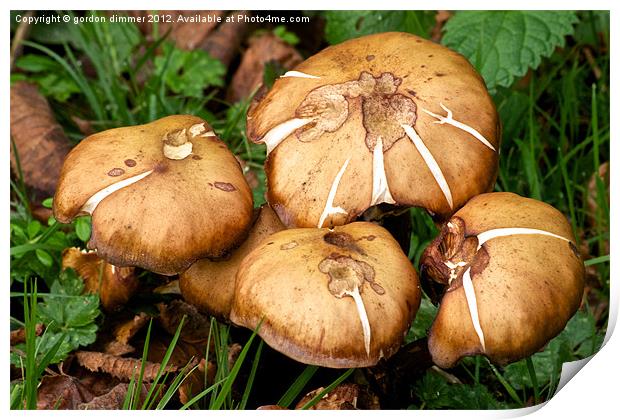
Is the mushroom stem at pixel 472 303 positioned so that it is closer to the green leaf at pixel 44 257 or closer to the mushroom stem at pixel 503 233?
the mushroom stem at pixel 503 233

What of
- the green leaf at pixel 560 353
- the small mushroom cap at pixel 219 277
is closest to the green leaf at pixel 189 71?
the small mushroom cap at pixel 219 277

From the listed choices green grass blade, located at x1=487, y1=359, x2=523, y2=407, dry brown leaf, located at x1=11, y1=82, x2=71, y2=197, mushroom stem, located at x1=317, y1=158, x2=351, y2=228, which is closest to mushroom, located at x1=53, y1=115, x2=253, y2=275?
mushroom stem, located at x1=317, y1=158, x2=351, y2=228

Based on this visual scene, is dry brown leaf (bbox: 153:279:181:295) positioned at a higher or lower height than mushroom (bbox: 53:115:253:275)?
lower

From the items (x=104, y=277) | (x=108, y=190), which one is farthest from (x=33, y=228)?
(x=108, y=190)

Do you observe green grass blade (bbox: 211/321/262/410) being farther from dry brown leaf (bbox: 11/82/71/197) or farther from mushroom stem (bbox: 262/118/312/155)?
dry brown leaf (bbox: 11/82/71/197)

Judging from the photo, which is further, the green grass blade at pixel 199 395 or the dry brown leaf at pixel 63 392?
the dry brown leaf at pixel 63 392
